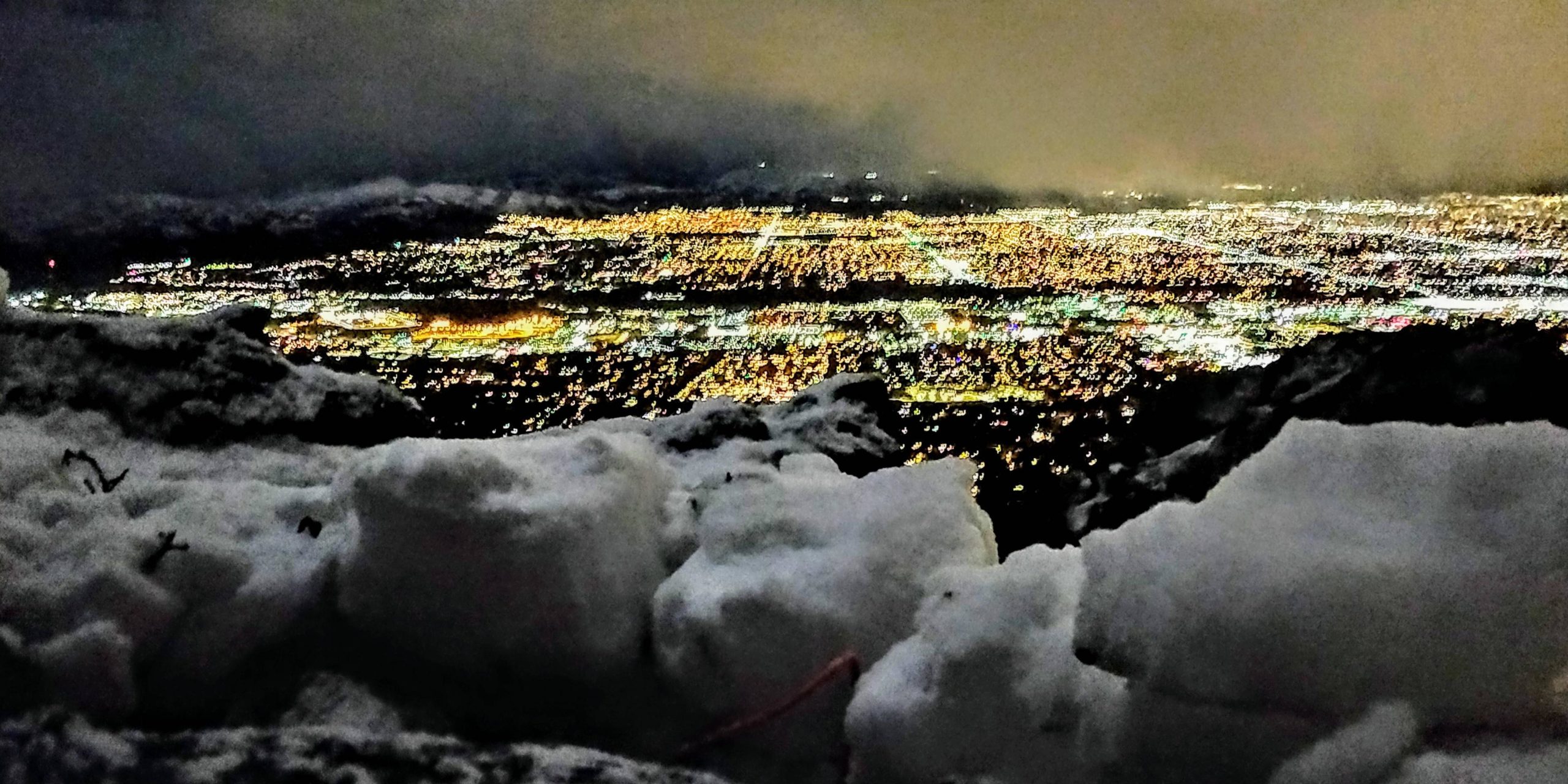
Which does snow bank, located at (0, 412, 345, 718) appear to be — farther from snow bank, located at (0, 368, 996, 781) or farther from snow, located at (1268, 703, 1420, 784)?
snow, located at (1268, 703, 1420, 784)

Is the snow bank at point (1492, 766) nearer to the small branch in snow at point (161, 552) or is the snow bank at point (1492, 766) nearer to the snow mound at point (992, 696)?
the snow mound at point (992, 696)

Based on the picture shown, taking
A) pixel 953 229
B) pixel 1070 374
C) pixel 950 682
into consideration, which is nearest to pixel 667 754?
pixel 950 682

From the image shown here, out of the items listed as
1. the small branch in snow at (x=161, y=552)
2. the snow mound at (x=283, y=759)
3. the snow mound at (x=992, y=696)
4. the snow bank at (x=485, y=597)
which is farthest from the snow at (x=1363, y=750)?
the small branch in snow at (x=161, y=552)

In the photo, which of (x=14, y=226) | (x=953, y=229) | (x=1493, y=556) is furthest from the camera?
(x=953, y=229)

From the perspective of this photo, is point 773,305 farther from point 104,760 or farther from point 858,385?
point 104,760

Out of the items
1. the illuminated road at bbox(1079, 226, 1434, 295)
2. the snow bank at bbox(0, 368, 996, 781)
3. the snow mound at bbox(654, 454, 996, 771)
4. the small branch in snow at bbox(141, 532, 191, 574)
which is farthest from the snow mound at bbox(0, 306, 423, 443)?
the illuminated road at bbox(1079, 226, 1434, 295)
